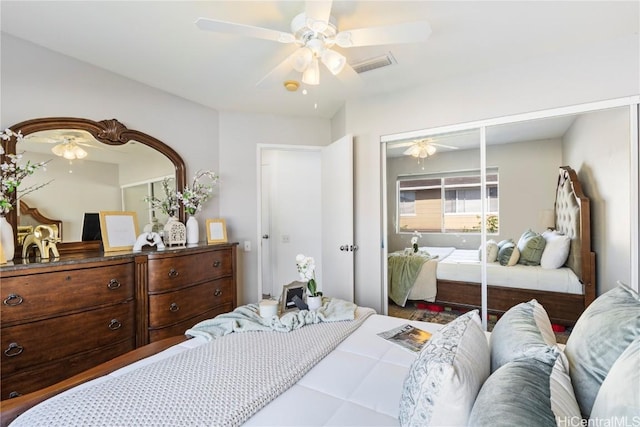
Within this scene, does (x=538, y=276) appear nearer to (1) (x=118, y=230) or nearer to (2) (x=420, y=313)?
(2) (x=420, y=313)

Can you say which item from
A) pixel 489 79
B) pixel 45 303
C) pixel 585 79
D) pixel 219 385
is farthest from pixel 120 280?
pixel 585 79

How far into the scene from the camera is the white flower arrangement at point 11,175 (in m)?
1.88

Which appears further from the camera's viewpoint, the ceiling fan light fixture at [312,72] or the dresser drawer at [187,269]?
the dresser drawer at [187,269]

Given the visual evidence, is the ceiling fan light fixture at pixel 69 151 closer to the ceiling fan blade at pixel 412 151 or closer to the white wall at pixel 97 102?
the white wall at pixel 97 102

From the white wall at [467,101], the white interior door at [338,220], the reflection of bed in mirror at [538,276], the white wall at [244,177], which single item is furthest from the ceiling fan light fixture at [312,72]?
the reflection of bed in mirror at [538,276]

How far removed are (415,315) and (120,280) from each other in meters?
2.65

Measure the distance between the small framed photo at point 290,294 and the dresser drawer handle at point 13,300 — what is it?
1.45 m

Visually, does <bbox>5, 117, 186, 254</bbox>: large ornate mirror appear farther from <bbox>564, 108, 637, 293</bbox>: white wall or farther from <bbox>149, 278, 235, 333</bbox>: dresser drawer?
<bbox>564, 108, 637, 293</bbox>: white wall

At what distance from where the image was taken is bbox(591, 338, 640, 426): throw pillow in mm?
582

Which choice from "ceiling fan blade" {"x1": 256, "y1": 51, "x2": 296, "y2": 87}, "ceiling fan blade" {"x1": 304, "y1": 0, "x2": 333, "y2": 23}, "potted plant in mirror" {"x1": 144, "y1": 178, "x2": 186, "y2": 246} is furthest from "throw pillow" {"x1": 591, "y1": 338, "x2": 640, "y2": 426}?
"potted plant in mirror" {"x1": 144, "y1": 178, "x2": 186, "y2": 246}

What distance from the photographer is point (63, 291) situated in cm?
184

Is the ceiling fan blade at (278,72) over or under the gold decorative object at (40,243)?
over

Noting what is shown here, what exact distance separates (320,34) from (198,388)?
5.77 ft

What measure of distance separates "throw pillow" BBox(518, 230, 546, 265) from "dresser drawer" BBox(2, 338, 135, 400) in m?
3.21
